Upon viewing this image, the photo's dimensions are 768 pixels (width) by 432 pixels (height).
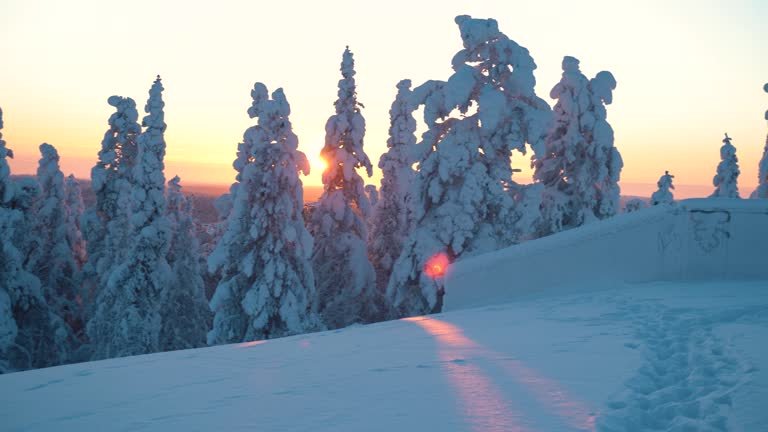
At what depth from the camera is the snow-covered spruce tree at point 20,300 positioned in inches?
884

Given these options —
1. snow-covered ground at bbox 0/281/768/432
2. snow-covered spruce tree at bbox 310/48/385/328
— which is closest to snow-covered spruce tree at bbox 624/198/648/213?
snow-covered spruce tree at bbox 310/48/385/328

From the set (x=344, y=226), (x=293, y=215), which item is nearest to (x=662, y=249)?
(x=293, y=215)

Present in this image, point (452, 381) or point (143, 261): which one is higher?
point (452, 381)

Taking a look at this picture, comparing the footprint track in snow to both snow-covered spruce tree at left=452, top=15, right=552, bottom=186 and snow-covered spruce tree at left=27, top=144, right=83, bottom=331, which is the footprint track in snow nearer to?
snow-covered spruce tree at left=452, top=15, right=552, bottom=186

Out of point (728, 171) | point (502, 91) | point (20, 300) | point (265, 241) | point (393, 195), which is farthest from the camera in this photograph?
point (728, 171)

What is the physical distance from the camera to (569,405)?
4496 millimetres

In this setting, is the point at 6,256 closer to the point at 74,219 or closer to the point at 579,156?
the point at 74,219

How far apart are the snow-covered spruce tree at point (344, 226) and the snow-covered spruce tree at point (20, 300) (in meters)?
11.9

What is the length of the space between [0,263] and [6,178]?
3237 mm

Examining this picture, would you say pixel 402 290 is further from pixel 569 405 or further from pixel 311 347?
pixel 569 405

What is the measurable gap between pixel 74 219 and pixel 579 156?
29578 millimetres

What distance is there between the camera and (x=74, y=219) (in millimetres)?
37344

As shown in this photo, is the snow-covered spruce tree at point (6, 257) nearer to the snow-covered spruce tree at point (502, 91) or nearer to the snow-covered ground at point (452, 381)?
the snow-covered spruce tree at point (502, 91)

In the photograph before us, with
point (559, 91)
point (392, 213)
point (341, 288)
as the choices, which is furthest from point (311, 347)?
point (392, 213)
